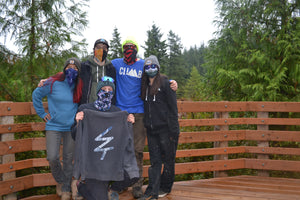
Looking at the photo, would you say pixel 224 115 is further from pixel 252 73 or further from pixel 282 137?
pixel 252 73

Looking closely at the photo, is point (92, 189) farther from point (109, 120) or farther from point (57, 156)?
point (57, 156)

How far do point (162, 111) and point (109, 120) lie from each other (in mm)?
1127

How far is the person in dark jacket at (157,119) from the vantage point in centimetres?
430

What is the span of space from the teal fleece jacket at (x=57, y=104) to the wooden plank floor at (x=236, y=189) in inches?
60.0

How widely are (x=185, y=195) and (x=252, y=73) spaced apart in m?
6.02

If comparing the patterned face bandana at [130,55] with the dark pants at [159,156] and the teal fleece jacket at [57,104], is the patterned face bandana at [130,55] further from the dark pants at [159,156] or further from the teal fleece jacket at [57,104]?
the dark pants at [159,156]

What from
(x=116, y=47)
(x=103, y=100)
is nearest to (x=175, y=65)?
(x=116, y=47)

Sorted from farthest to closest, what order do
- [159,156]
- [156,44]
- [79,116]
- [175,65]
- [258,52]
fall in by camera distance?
[175,65]
[156,44]
[258,52]
[159,156]
[79,116]

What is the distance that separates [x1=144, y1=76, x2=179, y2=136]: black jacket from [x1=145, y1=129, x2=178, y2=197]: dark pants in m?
0.13

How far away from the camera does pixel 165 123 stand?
4.34 m

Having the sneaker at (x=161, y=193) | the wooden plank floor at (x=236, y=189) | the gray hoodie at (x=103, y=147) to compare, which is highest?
the gray hoodie at (x=103, y=147)

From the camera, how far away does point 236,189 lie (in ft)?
16.2

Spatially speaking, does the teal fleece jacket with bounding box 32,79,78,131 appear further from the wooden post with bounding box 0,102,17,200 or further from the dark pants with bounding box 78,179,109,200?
the dark pants with bounding box 78,179,109,200

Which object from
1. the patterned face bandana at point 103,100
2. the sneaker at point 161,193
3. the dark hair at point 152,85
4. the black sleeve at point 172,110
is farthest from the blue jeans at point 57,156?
the black sleeve at point 172,110
